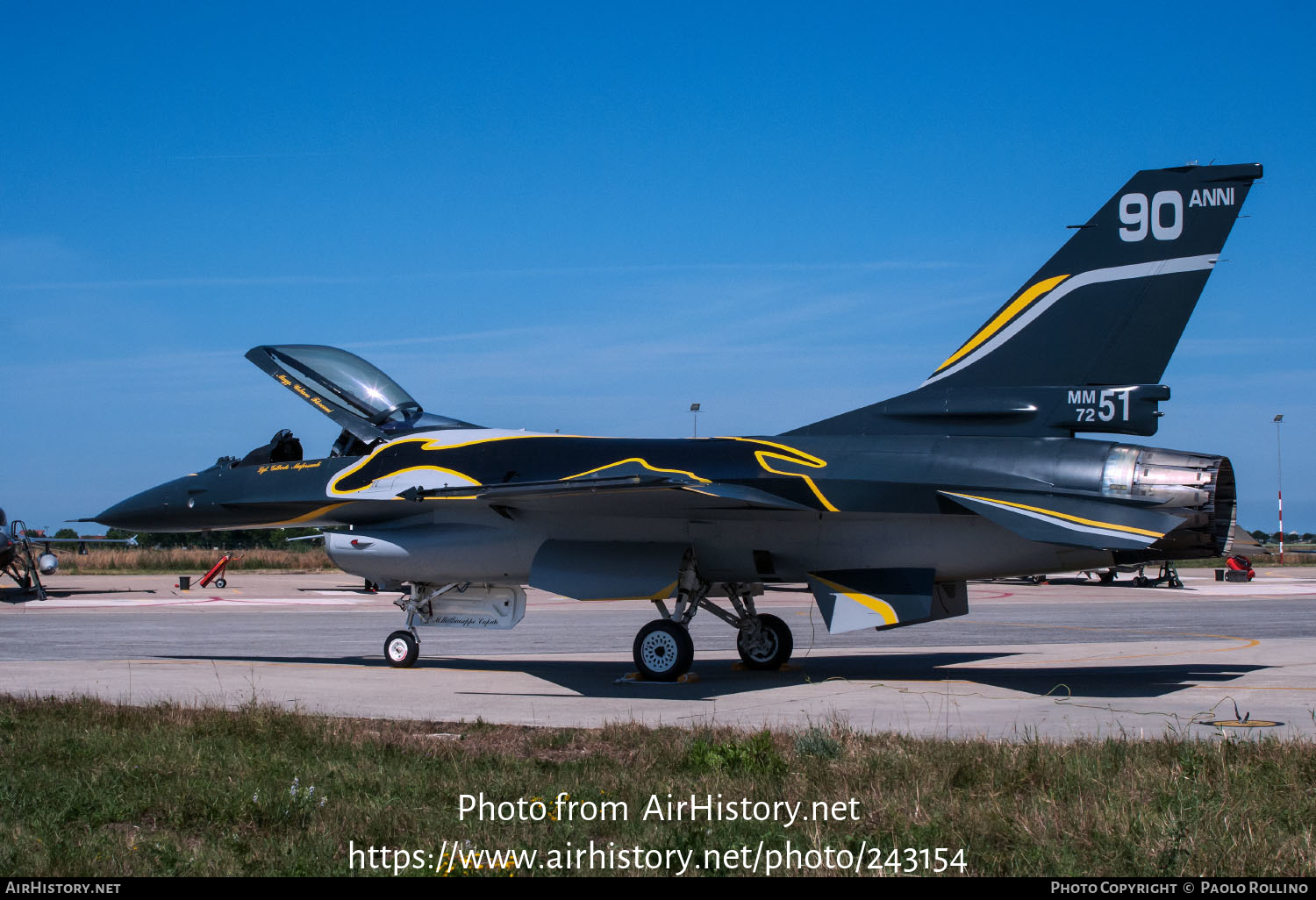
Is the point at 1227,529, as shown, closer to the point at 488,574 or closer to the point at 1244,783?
the point at 1244,783

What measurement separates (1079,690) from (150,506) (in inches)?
477

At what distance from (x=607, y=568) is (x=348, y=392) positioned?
15.3ft

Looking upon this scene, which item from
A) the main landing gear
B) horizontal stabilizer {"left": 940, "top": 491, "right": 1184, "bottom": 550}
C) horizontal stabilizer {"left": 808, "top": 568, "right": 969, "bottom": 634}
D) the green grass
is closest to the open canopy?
the main landing gear

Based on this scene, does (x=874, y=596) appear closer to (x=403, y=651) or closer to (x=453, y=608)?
(x=453, y=608)

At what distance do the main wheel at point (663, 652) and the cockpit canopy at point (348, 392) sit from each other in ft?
13.4

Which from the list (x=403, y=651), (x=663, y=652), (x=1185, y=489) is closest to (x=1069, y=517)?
(x=1185, y=489)

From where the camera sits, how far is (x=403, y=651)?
573 inches

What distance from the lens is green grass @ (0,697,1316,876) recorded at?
5.21 meters

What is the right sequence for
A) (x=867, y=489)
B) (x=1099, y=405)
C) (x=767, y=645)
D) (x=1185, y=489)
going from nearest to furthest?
1. (x=1185, y=489)
2. (x=1099, y=405)
3. (x=867, y=489)
4. (x=767, y=645)

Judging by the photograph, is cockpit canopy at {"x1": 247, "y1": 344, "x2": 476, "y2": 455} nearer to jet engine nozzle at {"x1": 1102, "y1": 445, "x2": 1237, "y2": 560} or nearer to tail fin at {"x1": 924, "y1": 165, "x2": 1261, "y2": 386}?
tail fin at {"x1": 924, "y1": 165, "x2": 1261, "y2": 386}

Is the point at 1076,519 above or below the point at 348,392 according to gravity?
below

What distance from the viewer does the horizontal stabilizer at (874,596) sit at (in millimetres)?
11875

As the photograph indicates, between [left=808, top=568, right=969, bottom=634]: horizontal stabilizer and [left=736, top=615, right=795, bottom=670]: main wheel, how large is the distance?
1828 millimetres

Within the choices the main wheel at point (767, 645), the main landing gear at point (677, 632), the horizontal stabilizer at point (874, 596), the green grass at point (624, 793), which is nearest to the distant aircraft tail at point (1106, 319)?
the horizontal stabilizer at point (874, 596)
